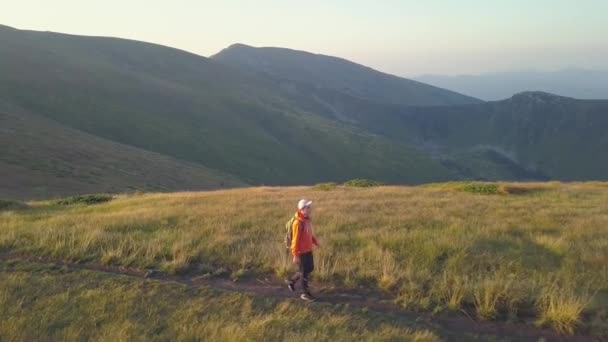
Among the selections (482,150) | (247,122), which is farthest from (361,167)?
(482,150)

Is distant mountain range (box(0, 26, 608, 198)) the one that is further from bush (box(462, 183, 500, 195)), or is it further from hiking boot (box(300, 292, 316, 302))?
hiking boot (box(300, 292, 316, 302))

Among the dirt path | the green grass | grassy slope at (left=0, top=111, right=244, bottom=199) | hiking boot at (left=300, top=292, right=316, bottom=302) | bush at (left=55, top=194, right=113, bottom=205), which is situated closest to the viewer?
the green grass

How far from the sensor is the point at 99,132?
267 feet

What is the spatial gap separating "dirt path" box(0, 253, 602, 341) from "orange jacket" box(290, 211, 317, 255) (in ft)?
2.58

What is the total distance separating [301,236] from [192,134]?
302 feet

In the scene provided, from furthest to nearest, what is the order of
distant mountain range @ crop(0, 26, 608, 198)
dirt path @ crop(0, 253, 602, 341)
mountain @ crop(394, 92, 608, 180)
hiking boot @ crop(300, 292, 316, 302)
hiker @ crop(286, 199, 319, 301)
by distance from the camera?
mountain @ crop(394, 92, 608, 180) < distant mountain range @ crop(0, 26, 608, 198) < hiker @ crop(286, 199, 319, 301) < hiking boot @ crop(300, 292, 316, 302) < dirt path @ crop(0, 253, 602, 341)

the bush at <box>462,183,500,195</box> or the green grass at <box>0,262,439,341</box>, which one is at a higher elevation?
the bush at <box>462,183,500,195</box>

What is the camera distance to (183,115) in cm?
10862

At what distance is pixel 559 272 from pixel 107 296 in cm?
801

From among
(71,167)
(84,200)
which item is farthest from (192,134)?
(84,200)

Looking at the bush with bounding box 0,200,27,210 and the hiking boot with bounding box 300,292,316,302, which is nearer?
the hiking boot with bounding box 300,292,316,302

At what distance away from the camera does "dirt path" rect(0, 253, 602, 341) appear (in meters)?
7.98

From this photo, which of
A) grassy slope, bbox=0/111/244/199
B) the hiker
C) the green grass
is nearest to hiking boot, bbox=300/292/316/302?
the hiker

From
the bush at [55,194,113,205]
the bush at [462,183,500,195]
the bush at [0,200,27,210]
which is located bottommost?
the bush at [55,194,113,205]
